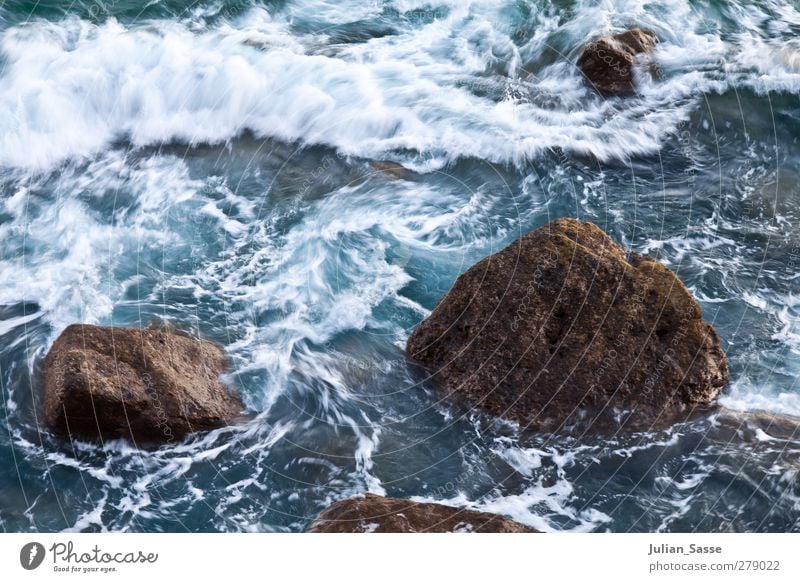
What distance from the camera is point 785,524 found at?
856 centimetres

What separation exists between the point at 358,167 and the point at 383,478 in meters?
5.52

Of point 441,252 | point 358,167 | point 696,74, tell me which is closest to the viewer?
point 441,252

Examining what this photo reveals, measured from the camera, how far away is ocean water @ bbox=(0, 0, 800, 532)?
904 centimetres

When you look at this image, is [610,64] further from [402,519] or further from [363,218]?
[402,519]

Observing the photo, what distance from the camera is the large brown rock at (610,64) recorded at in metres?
14.7

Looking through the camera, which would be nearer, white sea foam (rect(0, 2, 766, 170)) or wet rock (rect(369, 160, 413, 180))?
wet rock (rect(369, 160, 413, 180))

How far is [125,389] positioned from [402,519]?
293cm

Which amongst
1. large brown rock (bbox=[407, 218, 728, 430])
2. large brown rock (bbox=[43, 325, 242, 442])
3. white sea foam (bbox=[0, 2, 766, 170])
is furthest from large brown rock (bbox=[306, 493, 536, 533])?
white sea foam (bbox=[0, 2, 766, 170])

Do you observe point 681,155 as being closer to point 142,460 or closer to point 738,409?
point 738,409

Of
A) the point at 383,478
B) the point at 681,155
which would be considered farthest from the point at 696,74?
the point at 383,478

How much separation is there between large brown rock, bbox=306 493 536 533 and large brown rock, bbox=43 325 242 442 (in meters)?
1.78

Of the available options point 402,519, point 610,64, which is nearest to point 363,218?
point 610,64

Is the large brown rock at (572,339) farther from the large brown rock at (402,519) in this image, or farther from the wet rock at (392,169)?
the wet rock at (392,169)

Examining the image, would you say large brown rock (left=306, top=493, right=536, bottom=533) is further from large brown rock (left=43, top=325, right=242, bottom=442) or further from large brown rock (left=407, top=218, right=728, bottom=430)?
large brown rock (left=43, top=325, right=242, bottom=442)
